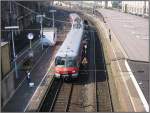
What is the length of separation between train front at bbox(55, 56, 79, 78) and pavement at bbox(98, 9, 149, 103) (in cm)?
373

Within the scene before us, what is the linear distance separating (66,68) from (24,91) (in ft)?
11.2

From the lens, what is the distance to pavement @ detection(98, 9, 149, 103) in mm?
22098

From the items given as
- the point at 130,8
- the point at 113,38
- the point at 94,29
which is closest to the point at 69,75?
the point at 113,38

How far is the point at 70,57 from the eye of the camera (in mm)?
24250

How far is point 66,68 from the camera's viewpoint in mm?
24141

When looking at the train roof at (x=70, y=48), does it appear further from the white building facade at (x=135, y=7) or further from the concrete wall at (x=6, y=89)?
the white building facade at (x=135, y=7)

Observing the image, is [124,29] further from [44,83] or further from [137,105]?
[137,105]

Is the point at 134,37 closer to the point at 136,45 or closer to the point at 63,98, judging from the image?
the point at 136,45

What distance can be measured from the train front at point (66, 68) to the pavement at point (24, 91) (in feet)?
4.98

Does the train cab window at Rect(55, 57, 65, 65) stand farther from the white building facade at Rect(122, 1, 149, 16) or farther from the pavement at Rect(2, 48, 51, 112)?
the white building facade at Rect(122, 1, 149, 16)

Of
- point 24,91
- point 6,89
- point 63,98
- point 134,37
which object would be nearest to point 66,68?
point 63,98

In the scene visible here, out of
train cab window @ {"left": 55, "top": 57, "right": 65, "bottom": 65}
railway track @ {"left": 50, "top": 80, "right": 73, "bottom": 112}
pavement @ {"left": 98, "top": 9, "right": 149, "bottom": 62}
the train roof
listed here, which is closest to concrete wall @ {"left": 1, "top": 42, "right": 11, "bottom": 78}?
railway track @ {"left": 50, "top": 80, "right": 73, "bottom": 112}

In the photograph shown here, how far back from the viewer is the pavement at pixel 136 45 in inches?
870

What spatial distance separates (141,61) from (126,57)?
1642 mm
